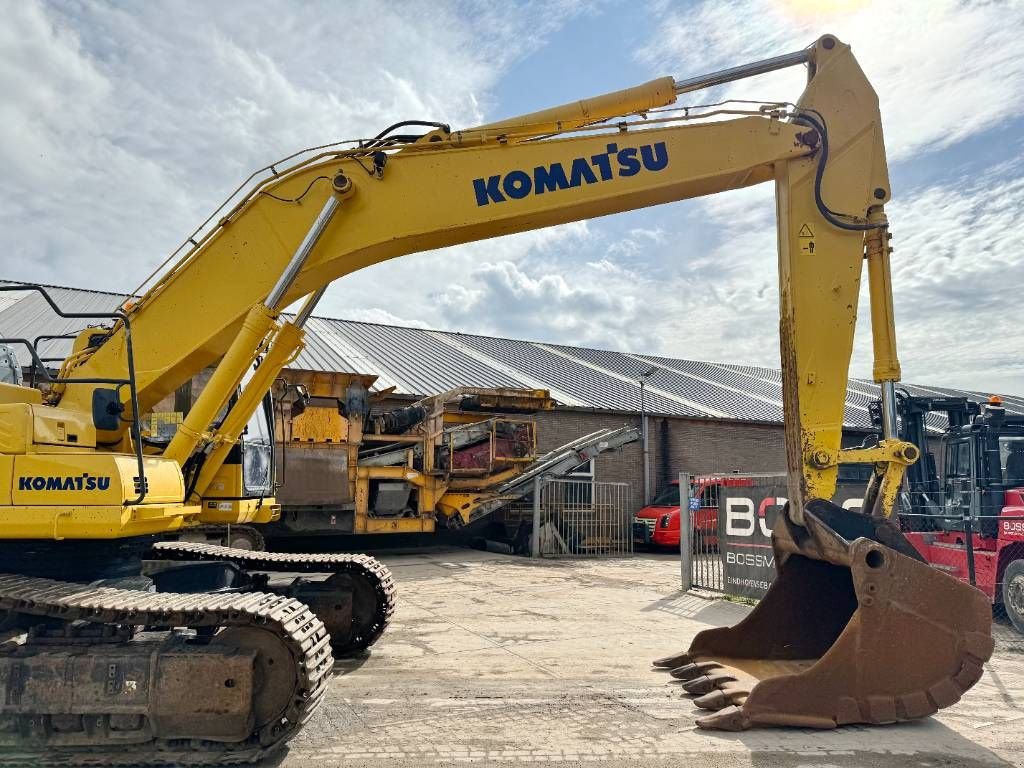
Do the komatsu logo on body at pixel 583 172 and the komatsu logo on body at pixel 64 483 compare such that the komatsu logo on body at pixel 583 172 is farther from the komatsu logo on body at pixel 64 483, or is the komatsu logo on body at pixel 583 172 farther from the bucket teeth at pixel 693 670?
the bucket teeth at pixel 693 670

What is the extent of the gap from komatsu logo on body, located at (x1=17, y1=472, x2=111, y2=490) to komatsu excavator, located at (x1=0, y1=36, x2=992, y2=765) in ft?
0.04

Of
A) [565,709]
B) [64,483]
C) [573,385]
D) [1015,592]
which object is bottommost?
[565,709]

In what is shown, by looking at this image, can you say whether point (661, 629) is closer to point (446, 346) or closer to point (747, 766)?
point (747, 766)

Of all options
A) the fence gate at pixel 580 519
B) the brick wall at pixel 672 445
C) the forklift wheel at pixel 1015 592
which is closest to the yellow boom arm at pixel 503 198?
the forklift wheel at pixel 1015 592

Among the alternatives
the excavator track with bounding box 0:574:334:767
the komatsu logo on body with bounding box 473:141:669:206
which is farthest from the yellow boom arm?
the excavator track with bounding box 0:574:334:767

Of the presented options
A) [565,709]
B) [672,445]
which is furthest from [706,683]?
[672,445]

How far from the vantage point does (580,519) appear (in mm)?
18016

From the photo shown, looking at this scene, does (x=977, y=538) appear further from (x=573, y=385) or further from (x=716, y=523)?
(x=573, y=385)

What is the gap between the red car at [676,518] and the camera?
11.7 meters

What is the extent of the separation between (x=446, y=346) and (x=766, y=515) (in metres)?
16.8

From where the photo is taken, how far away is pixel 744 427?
25656mm

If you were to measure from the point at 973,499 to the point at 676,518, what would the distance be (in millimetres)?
9113

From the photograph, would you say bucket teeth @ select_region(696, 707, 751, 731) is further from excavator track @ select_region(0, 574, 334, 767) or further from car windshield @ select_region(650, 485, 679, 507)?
car windshield @ select_region(650, 485, 679, 507)

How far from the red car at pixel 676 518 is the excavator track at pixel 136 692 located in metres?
7.76
